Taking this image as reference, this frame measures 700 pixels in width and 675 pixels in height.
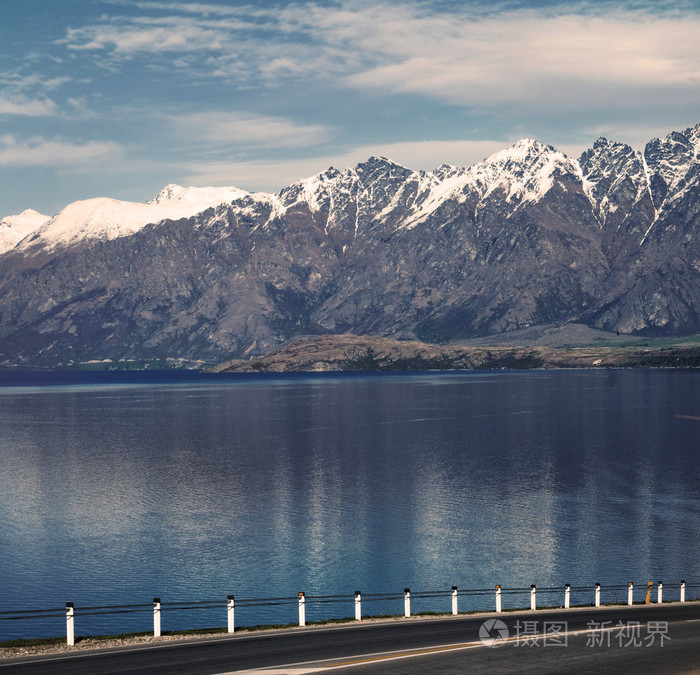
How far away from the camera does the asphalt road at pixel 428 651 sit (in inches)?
1478

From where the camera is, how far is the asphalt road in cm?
3753

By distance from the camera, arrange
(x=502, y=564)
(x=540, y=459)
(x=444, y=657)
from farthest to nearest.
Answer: (x=540, y=459) → (x=502, y=564) → (x=444, y=657)

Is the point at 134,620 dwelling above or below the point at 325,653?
below

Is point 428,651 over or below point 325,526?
over

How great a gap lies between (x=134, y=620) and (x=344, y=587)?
64.8ft

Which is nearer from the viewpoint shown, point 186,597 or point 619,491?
point 186,597

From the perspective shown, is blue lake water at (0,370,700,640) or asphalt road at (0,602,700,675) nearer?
asphalt road at (0,602,700,675)

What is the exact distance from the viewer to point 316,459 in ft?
572

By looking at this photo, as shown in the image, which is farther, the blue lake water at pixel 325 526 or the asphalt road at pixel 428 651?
the blue lake water at pixel 325 526

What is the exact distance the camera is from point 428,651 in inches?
1590

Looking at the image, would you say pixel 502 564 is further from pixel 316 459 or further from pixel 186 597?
pixel 316 459

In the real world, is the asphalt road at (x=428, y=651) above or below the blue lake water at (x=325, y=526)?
above

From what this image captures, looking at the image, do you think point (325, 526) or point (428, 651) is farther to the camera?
point (325, 526)

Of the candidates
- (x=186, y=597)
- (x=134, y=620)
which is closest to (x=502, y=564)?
(x=186, y=597)
